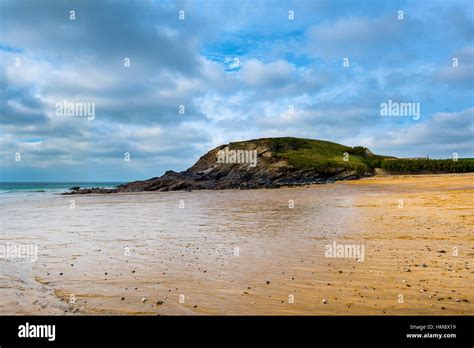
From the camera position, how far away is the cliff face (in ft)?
244

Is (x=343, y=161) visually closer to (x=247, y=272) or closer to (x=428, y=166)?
(x=428, y=166)

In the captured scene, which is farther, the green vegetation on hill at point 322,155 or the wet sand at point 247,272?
the green vegetation on hill at point 322,155

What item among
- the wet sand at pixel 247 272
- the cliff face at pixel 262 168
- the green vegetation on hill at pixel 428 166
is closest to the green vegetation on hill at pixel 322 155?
the cliff face at pixel 262 168

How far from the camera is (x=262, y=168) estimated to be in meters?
87.6

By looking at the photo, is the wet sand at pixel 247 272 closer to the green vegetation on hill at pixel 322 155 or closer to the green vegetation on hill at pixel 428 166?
the green vegetation on hill at pixel 322 155

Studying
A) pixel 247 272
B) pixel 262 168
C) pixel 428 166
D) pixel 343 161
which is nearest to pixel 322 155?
pixel 343 161

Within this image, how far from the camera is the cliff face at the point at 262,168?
74312 mm

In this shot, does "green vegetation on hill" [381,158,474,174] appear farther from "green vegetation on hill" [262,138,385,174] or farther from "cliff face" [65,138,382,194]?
"cliff face" [65,138,382,194]

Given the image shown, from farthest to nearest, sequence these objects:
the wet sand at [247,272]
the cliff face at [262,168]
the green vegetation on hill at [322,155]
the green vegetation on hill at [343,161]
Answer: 1. the green vegetation on hill at [322,155]
2. the green vegetation on hill at [343,161]
3. the cliff face at [262,168]
4. the wet sand at [247,272]

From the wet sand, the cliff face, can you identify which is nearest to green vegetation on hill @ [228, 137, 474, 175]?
the cliff face

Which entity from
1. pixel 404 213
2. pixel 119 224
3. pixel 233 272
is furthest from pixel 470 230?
pixel 119 224
